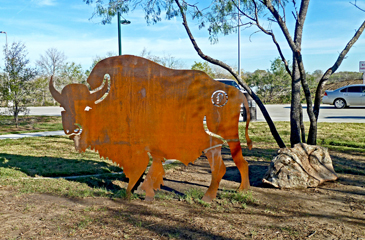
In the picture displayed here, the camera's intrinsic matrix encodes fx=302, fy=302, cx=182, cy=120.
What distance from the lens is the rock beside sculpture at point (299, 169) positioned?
5.14 meters

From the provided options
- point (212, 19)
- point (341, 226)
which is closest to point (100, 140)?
point (341, 226)

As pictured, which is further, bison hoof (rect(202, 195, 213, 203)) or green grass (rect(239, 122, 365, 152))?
green grass (rect(239, 122, 365, 152))

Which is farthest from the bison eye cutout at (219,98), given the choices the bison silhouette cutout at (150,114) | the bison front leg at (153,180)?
the bison front leg at (153,180)

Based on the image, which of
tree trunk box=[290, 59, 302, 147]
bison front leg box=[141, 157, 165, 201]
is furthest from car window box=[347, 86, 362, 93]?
bison front leg box=[141, 157, 165, 201]

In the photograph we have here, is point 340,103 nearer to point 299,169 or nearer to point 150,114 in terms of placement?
point 299,169

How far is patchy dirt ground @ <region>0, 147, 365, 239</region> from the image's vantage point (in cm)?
344

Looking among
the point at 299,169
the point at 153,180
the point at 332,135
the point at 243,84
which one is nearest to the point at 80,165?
the point at 153,180

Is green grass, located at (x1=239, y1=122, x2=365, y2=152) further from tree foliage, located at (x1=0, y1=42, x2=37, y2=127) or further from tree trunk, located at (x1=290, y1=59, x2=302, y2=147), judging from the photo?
tree foliage, located at (x1=0, y1=42, x2=37, y2=127)

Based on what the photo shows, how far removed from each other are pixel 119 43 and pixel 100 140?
10130mm

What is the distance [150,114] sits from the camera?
14.9 feet

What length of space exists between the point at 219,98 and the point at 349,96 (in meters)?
20.4

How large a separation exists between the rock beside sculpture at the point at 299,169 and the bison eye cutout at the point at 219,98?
161 cm

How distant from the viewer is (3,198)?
4664mm

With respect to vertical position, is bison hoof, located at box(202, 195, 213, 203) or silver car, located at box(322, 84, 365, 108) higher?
silver car, located at box(322, 84, 365, 108)
